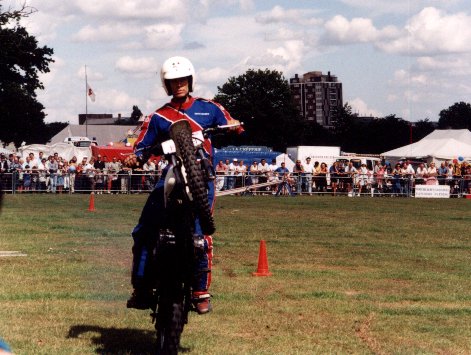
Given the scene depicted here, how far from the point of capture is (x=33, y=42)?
78.8m

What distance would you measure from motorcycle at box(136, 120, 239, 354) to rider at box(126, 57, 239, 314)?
148mm

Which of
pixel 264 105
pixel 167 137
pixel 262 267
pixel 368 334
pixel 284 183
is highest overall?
pixel 264 105

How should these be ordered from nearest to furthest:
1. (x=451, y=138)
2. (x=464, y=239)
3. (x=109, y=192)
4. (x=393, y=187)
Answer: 1. (x=464, y=239)
2. (x=109, y=192)
3. (x=393, y=187)
4. (x=451, y=138)

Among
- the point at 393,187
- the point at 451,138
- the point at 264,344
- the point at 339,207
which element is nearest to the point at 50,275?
the point at 264,344

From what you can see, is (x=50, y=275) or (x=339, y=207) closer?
(x=50, y=275)

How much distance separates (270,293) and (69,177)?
93.1 feet

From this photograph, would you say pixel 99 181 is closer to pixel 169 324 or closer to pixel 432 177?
pixel 432 177

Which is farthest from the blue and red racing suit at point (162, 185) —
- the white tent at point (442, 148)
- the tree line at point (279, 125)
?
the tree line at point (279, 125)

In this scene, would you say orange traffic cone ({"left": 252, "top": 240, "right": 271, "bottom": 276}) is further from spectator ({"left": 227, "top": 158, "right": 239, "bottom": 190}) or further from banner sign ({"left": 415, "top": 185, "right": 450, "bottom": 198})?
banner sign ({"left": 415, "top": 185, "right": 450, "bottom": 198})

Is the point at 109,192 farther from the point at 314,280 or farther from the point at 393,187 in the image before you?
the point at 314,280

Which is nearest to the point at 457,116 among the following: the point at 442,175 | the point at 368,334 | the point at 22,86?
the point at 22,86

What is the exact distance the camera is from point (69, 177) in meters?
37.2

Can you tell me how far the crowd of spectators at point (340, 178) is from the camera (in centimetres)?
3900

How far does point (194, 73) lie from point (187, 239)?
4.52 ft
